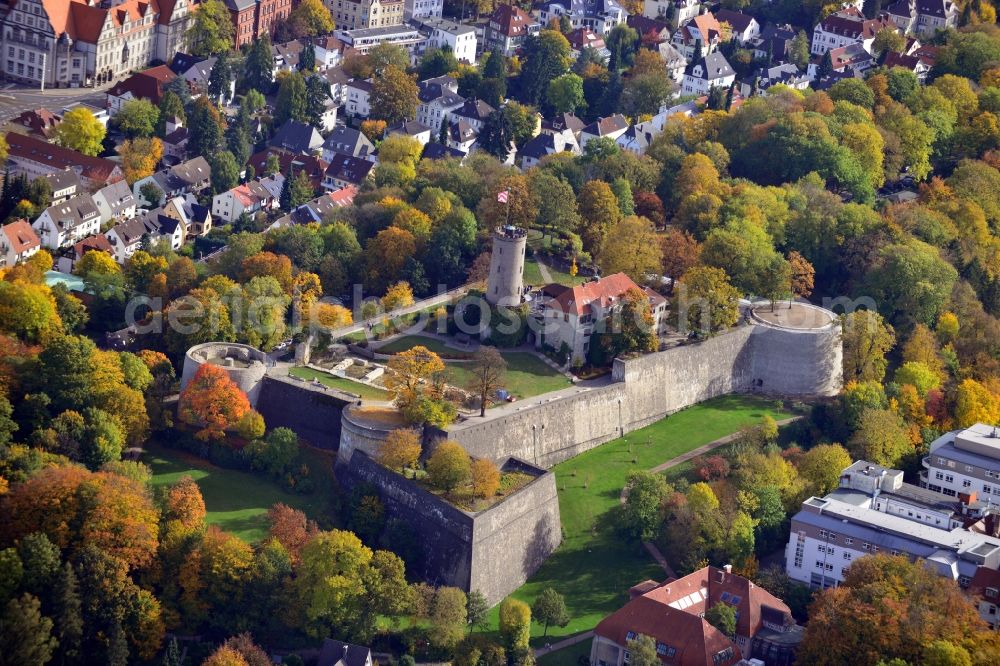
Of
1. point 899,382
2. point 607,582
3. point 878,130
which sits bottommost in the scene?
point 607,582

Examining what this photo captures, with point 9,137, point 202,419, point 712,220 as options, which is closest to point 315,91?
point 9,137

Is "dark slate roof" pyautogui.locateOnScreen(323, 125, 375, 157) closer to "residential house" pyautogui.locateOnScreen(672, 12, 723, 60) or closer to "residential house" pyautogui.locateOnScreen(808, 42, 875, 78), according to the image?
"residential house" pyautogui.locateOnScreen(672, 12, 723, 60)

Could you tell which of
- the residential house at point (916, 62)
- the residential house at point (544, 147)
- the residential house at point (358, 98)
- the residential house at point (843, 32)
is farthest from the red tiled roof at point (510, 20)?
the residential house at point (916, 62)

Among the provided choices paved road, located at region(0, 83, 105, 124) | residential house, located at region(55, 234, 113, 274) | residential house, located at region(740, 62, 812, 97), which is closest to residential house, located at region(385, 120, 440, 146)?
paved road, located at region(0, 83, 105, 124)

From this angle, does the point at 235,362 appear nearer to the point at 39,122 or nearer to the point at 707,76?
the point at 39,122

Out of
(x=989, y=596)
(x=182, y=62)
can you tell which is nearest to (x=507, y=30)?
(x=182, y=62)

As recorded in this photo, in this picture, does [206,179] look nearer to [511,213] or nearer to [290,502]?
[511,213]
